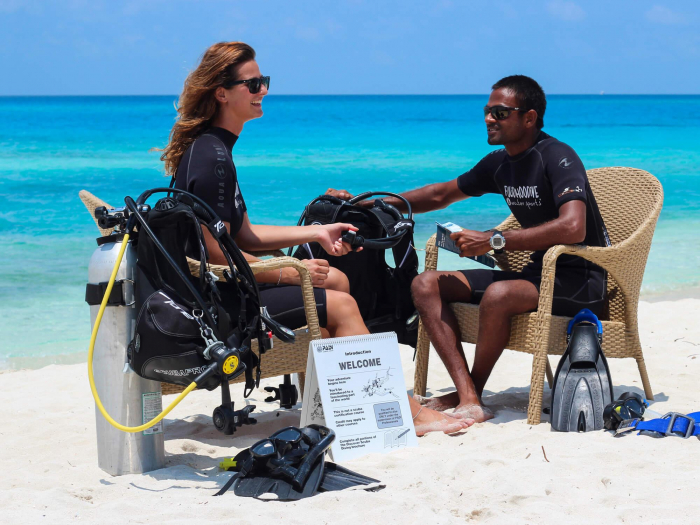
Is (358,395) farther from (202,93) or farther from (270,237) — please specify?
(202,93)

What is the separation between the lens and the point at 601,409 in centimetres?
320

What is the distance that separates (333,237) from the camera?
3.24m

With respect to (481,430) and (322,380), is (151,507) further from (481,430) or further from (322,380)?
(481,430)

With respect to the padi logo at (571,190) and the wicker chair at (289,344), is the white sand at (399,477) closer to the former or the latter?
the wicker chair at (289,344)

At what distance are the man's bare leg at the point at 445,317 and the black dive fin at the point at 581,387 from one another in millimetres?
438

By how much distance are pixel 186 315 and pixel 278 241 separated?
32.5 inches

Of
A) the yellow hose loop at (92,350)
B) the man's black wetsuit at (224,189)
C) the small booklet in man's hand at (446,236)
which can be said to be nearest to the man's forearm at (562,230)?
the small booklet in man's hand at (446,236)

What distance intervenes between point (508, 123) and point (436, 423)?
1.41 m

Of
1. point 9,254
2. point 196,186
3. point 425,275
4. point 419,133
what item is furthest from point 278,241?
point 419,133

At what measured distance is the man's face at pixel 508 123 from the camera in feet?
12.0

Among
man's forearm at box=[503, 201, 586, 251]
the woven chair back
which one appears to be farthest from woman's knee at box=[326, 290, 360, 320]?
the woven chair back

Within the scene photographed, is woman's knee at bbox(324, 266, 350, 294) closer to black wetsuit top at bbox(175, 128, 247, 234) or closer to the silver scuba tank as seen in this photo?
black wetsuit top at bbox(175, 128, 247, 234)

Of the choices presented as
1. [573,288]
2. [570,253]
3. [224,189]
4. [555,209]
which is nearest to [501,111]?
[555,209]

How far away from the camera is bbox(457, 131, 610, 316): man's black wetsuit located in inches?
137
